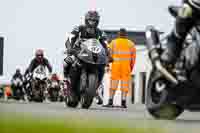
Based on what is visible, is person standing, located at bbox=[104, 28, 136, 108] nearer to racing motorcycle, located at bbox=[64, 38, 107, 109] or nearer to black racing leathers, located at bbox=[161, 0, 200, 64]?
racing motorcycle, located at bbox=[64, 38, 107, 109]

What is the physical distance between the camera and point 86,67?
14.2 m

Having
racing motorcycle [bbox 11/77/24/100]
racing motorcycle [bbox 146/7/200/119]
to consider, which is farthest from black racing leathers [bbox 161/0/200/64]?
racing motorcycle [bbox 11/77/24/100]

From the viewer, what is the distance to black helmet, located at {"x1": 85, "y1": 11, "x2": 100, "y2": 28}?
1450 centimetres

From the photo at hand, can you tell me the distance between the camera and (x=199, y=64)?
838cm

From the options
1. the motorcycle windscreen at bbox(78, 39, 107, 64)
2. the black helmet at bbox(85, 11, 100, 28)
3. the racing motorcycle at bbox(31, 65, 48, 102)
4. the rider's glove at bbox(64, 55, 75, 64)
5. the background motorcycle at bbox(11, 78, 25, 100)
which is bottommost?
the background motorcycle at bbox(11, 78, 25, 100)

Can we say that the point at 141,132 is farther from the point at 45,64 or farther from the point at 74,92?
the point at 45,64

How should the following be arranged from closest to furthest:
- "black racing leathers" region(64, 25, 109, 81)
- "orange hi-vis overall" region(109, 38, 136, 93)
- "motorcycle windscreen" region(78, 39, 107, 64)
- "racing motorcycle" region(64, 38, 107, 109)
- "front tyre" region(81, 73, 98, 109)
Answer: "front tyre" region(81, 73, 98, 109)
"racing motorcycle" region(64, 38, 107, 109)
"motorcycle windscreen" region(78, 39, 107, 64)
"black racing leathers" region(64, 25, 109, 81)
"orange hi-vis overall" region(109, 38, 136, 93)

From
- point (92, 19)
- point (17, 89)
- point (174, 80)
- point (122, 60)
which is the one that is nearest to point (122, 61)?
point (122, 60)

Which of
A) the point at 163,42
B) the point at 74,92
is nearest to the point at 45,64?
the point at 74,92

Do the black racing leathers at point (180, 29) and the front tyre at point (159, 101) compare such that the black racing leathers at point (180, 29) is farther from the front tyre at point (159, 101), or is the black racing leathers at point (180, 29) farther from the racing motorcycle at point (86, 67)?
A: the racing motorcycle at point (86, 67)

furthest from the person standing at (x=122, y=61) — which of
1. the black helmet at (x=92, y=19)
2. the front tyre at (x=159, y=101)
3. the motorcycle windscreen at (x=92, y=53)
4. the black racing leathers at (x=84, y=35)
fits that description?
the front tyre at (x=159, y=101)

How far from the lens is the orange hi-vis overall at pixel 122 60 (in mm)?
17344

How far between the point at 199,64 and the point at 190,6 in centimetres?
54

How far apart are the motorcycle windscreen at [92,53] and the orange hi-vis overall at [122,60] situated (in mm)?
3093
